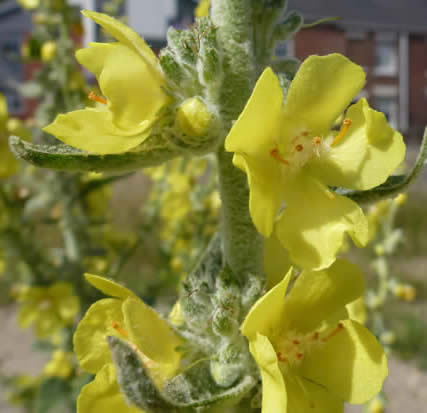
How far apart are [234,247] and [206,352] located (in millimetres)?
148

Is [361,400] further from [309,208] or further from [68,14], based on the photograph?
[68,14]

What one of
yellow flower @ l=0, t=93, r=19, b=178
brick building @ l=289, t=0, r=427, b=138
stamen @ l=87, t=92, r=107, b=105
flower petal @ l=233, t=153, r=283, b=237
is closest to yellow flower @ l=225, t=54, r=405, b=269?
flower petal @ l=233, t=153, r=283, b=237

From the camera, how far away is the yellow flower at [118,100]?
22.3 inches

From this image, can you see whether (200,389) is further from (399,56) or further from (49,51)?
(399,56)

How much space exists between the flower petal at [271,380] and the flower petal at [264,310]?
2cm

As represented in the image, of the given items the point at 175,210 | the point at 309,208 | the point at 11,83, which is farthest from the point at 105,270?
the point at 309,208

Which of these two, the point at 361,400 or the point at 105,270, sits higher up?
the point at 361,400

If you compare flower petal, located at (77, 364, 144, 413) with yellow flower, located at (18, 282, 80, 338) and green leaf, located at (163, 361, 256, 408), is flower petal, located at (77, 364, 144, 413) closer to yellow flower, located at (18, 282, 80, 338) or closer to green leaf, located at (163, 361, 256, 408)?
green leaf, located at (163, 361, 256, 408)

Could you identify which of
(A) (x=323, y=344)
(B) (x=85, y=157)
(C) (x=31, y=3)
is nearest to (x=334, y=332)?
(A) (x=323, y=344)

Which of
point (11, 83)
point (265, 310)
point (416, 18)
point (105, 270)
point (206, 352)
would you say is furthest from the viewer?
point (416, 18)

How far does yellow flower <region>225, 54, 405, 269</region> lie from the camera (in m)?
0.56

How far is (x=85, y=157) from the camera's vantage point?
624 millimetres

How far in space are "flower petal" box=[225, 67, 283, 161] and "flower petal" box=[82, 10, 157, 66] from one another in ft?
0.49

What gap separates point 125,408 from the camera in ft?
2.11
